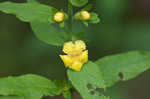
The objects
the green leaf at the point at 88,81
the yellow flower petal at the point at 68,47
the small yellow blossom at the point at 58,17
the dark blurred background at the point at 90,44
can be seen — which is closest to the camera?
the green leaf at the point at 88,81

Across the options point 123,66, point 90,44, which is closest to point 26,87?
point 123,66

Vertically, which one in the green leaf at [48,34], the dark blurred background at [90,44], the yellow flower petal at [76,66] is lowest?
the dark blurred background at [90,44]

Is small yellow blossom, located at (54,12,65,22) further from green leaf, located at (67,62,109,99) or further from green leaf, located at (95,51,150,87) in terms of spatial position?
green leaf, located at (95,51,150,87)

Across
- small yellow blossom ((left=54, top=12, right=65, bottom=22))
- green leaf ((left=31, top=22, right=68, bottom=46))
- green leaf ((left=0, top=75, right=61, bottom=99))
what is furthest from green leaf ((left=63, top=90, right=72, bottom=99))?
small yellow blossom ((left=54, top=12, right=65, bottom=22))

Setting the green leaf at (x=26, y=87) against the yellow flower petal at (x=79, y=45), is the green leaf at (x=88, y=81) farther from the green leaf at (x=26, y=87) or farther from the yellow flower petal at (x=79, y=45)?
the green leaf at (x=26, y=87)

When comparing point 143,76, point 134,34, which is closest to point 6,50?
point 134,34

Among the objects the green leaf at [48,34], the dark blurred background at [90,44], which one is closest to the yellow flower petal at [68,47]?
the green leaf at [48,34]

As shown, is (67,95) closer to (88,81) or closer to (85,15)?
(88,81)
